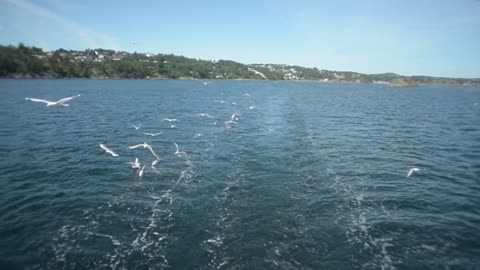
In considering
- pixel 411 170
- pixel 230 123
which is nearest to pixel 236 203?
pixel 411 170

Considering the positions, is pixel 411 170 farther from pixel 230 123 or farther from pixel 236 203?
pixel 230 123

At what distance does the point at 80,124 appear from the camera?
3850 cm

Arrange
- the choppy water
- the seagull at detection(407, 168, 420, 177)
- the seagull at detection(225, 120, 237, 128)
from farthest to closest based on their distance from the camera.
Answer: the seagull at detection(225, 120, 237, 128) → the seagull at detection(407, 168, 420, 177) → the choppy water

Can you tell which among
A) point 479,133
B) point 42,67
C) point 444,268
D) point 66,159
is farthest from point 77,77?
point 444,268

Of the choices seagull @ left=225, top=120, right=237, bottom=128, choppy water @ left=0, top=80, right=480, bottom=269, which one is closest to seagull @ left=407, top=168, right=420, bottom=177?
choppy water @ left=0, top=80, right=480, bottom=269

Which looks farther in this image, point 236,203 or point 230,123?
point 230,123

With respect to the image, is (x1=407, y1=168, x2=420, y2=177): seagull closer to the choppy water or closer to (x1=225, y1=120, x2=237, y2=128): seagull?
the choppy water

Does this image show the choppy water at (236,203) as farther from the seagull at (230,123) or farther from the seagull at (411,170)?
the seagull at (230,123)

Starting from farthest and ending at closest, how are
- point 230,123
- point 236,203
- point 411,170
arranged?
point 230,123 → point 411,170 → point 236,203

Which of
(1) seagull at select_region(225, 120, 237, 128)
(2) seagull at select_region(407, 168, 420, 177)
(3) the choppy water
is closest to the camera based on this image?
(3) the choppy water

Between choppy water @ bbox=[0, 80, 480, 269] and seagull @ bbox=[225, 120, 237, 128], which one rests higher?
choppy water @ bbox=[0, 80, 480, 269]

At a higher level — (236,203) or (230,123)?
(236,203)

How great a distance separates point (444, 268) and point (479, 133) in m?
36.7

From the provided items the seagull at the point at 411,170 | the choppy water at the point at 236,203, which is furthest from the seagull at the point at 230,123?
the seagull at the point at 411,170
